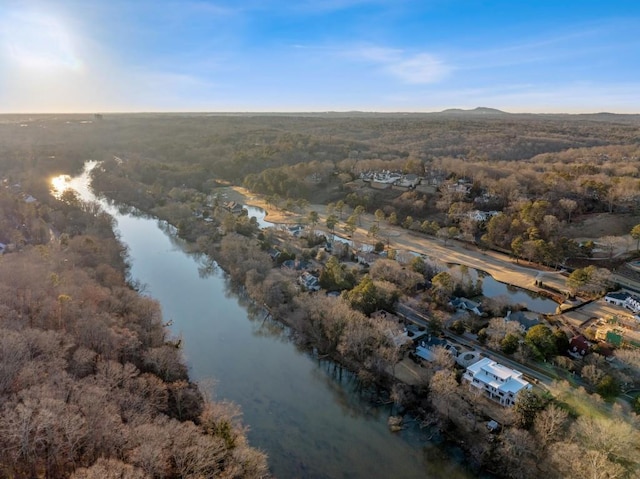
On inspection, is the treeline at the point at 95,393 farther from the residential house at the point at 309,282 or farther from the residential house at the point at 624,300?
the residential house at the point at 624,300

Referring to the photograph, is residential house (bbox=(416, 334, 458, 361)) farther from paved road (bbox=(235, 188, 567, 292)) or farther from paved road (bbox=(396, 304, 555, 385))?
paved road (bbox=(235, 188, 567, 292))

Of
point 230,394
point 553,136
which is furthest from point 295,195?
point 553,136

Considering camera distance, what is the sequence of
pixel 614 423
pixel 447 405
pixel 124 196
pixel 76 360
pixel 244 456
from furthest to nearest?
pixel 124 196
pixel 447 405
pixel 76 360
pixel 614 423
pixel 244 456

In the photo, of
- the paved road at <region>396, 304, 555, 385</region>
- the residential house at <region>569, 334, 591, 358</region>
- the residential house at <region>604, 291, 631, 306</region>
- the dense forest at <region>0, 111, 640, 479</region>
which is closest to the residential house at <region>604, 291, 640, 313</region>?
the residential house at <region>604, 291, 631, 306</region>

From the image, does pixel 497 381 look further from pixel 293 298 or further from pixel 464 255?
pixel 464 255

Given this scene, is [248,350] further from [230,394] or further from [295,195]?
[295,195]

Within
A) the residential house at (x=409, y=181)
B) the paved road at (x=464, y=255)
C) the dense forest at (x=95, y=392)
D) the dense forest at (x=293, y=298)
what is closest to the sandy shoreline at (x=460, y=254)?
the paved road at (x=464, y=255)
